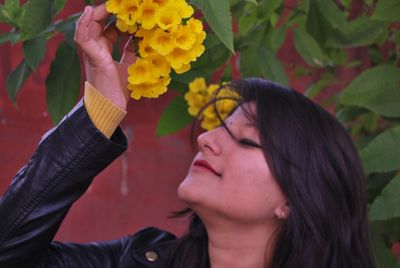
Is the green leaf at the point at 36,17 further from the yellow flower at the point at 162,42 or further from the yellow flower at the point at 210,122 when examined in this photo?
the yellow flower at the point at 210,122

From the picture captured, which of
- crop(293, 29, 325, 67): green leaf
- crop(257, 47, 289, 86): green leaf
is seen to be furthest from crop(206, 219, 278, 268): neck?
crop(293, 29, 325, 67): green leaf

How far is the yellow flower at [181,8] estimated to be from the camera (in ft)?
3.92

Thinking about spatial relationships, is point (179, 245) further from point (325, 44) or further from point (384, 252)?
point (325, 44)

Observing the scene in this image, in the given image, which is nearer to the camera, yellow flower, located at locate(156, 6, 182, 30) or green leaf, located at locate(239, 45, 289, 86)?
yellow flower, located at locate(156, 6, 182, 30)

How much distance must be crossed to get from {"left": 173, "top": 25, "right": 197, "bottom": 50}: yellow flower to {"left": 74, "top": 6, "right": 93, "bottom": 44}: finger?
0.15 m

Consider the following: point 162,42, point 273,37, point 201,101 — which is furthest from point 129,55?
point 273,37

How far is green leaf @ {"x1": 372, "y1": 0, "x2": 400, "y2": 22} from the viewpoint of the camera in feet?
5.91

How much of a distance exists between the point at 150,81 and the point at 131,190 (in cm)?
154

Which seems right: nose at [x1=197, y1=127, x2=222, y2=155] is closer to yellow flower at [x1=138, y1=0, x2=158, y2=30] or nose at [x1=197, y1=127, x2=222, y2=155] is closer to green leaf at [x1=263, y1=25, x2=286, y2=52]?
yellow flower at [x1=138, y1=0, x2=158, y2=30]

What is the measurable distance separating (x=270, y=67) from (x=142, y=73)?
74 centimetres

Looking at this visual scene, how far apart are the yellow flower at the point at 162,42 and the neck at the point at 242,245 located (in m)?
0.42

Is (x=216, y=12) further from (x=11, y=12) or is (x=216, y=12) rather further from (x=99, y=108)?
(x=11, y=12)

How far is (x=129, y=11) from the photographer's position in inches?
47.2

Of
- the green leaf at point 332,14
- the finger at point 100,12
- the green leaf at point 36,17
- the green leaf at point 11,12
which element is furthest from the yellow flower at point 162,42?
the green leaf at point 332,14
